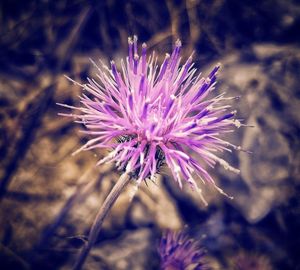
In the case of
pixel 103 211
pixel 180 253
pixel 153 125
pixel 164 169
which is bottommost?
pixel 180 253

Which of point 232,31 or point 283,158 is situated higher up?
point 232,31

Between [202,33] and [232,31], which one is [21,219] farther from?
[232,31]

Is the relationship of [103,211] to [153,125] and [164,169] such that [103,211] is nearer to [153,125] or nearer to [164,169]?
[153,125]

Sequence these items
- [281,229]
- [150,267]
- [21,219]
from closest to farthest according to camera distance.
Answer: [21,219]
[150,267]
[281,229]

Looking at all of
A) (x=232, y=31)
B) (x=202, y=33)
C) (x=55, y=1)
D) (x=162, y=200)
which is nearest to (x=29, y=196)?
(x=162, y=200)

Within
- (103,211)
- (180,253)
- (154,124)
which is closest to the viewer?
(154,124)

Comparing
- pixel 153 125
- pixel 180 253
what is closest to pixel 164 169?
pixel 180 253
